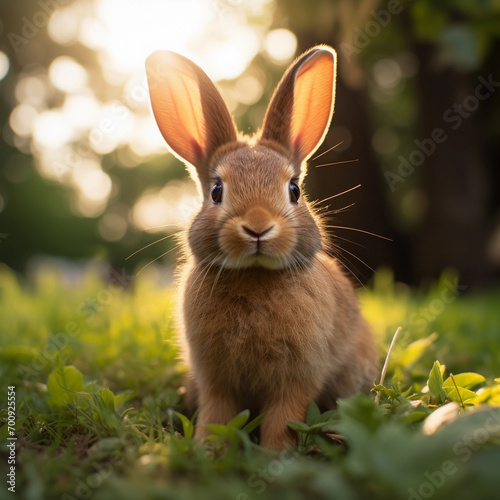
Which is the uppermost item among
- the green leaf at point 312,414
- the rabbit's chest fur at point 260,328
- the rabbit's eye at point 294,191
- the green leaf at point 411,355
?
the rabbit's eye at point 294,191

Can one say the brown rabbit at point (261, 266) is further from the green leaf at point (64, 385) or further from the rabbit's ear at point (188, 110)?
the green leaf at point (64, 385)

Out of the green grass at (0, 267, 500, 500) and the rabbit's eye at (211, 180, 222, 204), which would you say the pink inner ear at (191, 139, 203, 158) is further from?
the green grass at (0, 267, 500, 500)

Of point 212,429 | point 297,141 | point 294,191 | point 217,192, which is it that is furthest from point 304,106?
point 212,429

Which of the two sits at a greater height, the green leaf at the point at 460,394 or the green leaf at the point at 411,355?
the green leaf at the point at 460,394

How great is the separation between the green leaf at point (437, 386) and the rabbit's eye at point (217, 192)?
1.46 meters

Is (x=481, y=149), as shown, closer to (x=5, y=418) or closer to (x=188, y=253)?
(x=188, y=253)

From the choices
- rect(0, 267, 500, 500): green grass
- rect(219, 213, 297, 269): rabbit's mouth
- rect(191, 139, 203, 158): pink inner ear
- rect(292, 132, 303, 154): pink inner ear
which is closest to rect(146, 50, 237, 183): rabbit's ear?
rect(191, 139, 203, 158): pink inner ear

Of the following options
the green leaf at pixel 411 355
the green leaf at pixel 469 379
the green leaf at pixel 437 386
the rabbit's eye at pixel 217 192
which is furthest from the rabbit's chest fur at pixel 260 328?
the green leaf at pixel 411 355

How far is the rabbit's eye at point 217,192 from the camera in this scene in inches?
117

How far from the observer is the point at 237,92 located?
13.9 meters

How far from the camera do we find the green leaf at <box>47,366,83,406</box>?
9.04ft

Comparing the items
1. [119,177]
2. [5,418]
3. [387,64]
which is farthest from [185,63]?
[119,177]

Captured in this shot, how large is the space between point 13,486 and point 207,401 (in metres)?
1.24

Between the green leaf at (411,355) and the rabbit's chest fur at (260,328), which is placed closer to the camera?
the rabbit's chest fur at (260,328)
